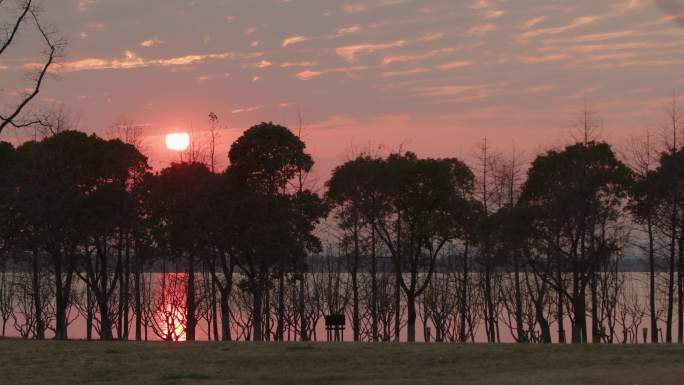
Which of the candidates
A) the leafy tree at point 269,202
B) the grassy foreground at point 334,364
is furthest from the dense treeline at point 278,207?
the grassy foreground at point 334,364

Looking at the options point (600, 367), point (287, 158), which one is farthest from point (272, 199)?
point (600, 367)

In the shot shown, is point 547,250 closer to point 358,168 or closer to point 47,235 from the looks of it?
point 358,168

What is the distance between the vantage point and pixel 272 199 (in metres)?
46.3

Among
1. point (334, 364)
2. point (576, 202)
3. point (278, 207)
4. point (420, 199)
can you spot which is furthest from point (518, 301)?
point (334, 364)

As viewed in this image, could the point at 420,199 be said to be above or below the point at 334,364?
above

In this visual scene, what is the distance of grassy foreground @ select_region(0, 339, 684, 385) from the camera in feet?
69.1

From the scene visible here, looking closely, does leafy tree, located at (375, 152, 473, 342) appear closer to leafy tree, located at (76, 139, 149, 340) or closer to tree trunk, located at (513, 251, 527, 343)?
tree trunk, located at (513, 251, 527, 343)

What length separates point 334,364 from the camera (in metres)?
24.8

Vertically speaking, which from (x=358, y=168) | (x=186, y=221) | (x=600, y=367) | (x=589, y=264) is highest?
(x=358, y=168)

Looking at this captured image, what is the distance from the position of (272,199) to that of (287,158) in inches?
98.7

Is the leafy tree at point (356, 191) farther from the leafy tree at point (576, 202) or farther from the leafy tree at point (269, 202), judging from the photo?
the leafy tree at point (576, 202)

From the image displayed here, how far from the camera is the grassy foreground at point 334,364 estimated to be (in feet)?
69.1

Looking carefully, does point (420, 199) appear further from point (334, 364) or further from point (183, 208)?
point (334, 364)

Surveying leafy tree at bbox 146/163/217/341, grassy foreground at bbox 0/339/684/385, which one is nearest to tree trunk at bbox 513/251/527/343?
leafy tree at bbox 146/163/217/341
